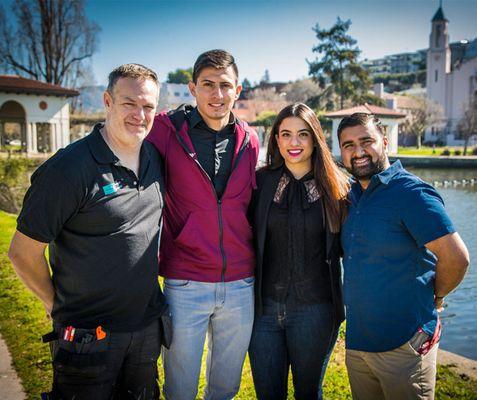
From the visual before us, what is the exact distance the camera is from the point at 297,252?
3203 millimetres

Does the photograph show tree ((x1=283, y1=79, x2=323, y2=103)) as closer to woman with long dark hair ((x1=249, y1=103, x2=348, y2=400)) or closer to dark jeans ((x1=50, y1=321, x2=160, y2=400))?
woman with long dark hair ((x1=249, y1=103, x2=348, y2=400))

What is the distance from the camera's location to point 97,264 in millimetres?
2584

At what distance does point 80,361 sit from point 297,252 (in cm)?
154

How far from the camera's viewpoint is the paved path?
3.77m

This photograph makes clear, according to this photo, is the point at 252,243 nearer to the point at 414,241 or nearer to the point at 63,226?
the point at 414,241

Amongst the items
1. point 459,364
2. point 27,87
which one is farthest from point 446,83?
point 459,364

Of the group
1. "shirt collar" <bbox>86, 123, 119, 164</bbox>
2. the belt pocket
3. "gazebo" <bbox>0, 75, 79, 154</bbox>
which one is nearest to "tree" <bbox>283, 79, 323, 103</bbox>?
"gazebo" <bbox>0, 75, 79, 154</bbox>

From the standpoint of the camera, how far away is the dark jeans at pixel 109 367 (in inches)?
99.7

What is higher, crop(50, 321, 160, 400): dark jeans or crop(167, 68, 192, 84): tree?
crop(167, 68, 192, 84): tree

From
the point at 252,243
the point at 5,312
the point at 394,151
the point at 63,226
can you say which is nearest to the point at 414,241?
the point at 252,243

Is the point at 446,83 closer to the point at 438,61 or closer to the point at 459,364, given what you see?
the point at 438,61

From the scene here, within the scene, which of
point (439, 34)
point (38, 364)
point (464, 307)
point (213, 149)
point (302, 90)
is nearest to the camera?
point (213, 149)

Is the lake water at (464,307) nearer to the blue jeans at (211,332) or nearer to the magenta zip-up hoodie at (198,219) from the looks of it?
the blue jeans at (211,332)

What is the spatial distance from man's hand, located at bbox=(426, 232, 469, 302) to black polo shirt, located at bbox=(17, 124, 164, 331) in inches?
66.5
